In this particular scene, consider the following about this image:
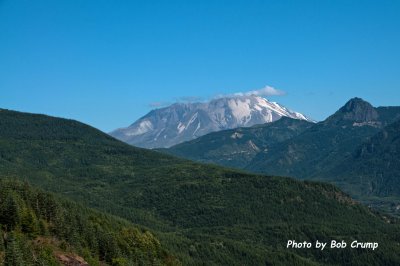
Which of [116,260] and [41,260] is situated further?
[116,260]

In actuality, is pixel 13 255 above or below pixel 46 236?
above

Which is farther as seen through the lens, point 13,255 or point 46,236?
point 46,236

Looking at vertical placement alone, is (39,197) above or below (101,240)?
above

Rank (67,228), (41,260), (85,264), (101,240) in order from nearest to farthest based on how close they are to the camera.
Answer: (41,260) → (85,264) → (67,228) → (101,240)

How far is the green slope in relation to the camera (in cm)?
13350

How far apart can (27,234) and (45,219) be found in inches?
734

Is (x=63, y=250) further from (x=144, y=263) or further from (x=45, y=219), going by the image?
(x=144, y=263)

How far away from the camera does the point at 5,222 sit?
15188cm

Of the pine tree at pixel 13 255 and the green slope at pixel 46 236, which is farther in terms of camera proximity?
the green slope at pixel 46 236

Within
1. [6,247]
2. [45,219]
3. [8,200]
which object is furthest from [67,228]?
[6,247]

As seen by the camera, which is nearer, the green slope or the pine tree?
the pine tree

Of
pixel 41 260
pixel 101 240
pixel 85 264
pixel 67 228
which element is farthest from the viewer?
pixel 101 240

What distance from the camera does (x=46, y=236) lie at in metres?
156

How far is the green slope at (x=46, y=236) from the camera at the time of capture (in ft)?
438
